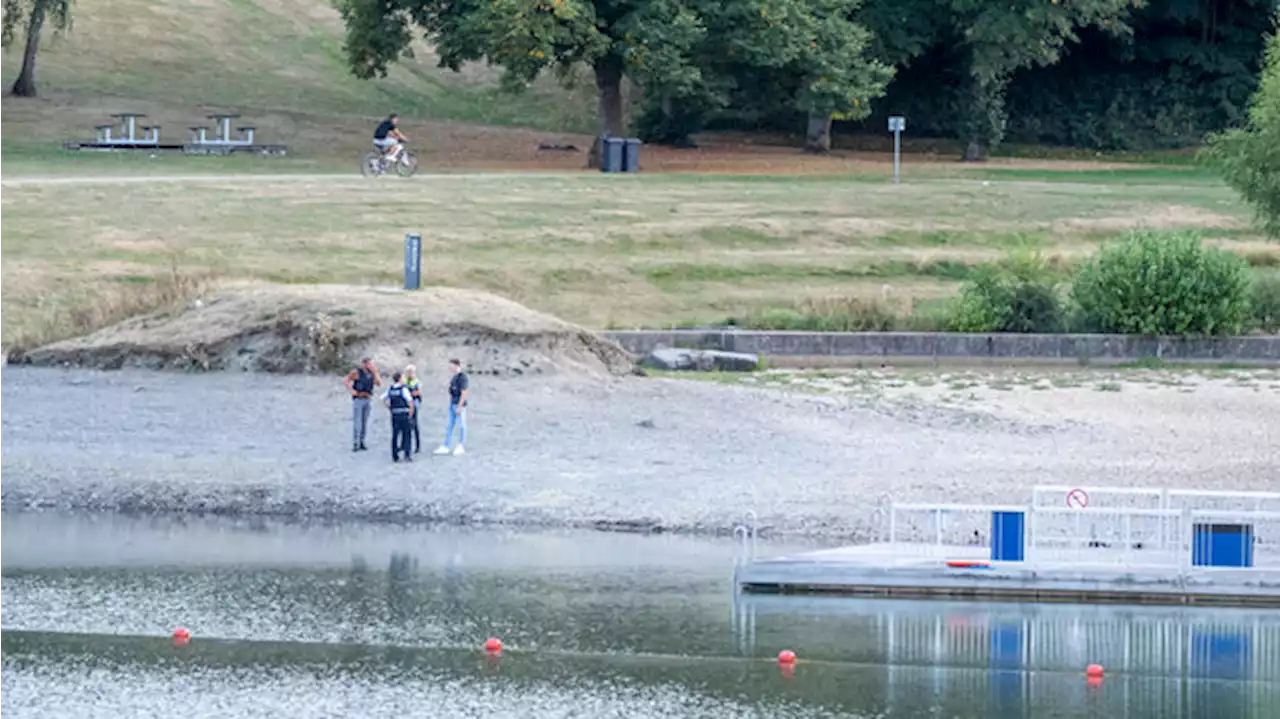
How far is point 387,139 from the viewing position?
60000mm

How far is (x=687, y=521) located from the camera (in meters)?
27.5

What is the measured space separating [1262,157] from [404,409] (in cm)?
2459

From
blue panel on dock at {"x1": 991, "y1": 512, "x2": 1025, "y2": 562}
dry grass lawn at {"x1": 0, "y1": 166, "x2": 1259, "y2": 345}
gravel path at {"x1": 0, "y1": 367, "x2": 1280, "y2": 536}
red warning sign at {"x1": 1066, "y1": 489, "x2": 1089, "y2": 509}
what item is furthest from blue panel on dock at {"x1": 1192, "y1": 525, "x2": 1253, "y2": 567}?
dry grass lawn at {"x1": 0, "y1": 166, "x2": 1259, "y2": 345}

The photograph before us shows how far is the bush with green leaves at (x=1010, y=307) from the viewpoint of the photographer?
42.6 metres

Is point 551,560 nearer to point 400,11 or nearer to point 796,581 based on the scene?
point 796,581

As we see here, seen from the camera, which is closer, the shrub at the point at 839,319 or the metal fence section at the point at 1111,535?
the metal fence section at the point at 1111,535

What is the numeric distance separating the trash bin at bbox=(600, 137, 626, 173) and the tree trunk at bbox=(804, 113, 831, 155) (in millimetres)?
11820

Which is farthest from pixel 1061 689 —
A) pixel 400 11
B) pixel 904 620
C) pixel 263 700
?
pixel 400 11

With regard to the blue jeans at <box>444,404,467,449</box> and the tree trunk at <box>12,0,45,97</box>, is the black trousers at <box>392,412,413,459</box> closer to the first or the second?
the blue jeans at <box>444,404,467,449</box>

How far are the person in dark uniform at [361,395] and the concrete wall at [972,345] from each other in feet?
37.0

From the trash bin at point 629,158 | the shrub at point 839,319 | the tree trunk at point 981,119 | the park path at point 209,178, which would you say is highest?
the tree trunk at point 981,119

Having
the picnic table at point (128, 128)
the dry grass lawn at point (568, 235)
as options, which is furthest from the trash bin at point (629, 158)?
the picnic table at point (128, 128)

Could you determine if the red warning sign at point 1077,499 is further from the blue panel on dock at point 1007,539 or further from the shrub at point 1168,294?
the shrub at point 1168,294

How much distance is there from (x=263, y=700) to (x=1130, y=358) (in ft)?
85.5
